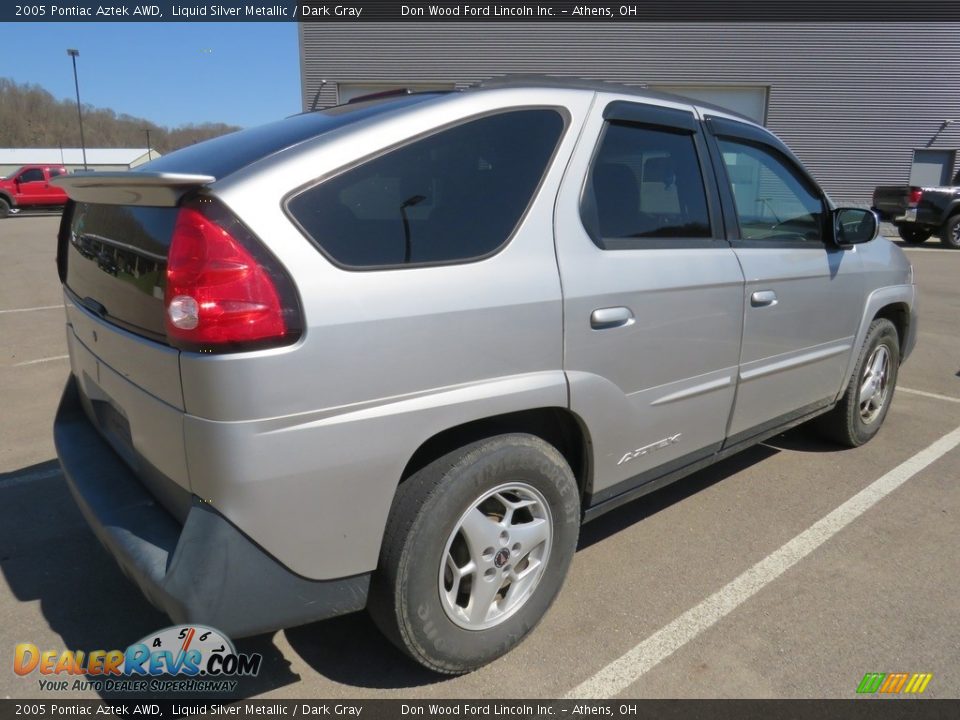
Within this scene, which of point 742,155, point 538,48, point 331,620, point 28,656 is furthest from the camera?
point 538,48

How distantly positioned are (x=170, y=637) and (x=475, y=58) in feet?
81.8

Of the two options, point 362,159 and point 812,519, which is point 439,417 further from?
point 812,519

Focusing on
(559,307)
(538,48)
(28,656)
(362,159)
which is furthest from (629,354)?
(538,48)

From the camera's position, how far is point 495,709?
7.39 ft

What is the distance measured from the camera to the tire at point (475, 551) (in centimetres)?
210

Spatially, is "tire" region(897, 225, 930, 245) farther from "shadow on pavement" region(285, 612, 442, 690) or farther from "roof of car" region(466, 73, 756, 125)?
"shadow on pavement" region(285, 612, 442, 690)

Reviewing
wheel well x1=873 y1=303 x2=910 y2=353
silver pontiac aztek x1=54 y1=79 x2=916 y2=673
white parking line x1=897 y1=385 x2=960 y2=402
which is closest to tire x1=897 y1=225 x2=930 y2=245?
white parking line x1=897 y1=385 x2=960 y2=402

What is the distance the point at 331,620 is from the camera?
2.71 m

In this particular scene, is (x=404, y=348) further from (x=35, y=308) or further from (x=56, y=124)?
(x=56, y=124)

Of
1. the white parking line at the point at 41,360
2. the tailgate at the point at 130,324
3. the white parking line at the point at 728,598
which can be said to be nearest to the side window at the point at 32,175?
the white parking line at the point at 41,360

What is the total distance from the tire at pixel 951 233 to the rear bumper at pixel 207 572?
18.0 m

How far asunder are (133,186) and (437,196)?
33.8 inches

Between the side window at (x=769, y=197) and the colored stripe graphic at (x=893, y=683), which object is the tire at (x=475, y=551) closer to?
the colored stripe graphic at (x=893, y=683)

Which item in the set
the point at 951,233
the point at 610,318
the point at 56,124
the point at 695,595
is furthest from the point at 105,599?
the point at 56,124
